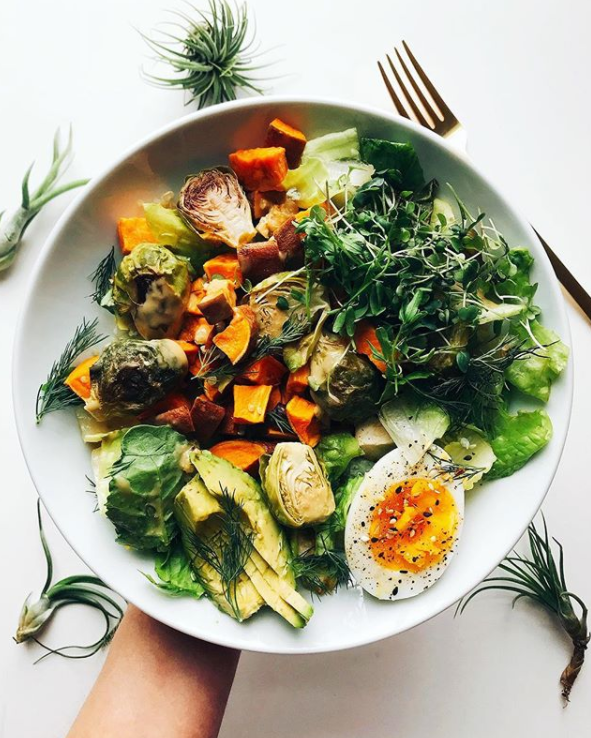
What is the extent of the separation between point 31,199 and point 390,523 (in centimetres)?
196

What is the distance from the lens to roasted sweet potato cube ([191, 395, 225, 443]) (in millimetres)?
2256

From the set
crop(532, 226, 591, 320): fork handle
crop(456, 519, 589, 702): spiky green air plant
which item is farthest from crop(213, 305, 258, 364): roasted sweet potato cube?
crop(456, 519, 589, 702): spiky green air plant

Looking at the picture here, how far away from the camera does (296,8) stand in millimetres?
2811

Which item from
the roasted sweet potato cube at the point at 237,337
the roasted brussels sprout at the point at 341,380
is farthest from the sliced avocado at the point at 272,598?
the roasted sweet potato cube at the point at 237,337

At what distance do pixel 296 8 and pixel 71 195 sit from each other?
123 centimetres

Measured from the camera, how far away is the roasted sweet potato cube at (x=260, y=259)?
2219 mm

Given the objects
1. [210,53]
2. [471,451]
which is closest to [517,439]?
[471,451]

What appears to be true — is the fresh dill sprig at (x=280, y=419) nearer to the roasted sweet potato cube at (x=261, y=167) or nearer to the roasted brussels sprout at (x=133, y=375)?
the roasted brussels sprout at (x=133, y=375)

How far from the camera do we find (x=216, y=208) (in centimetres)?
232

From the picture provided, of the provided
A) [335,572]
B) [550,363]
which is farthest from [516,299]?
[335,572]

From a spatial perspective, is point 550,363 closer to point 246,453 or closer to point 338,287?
point 338,287

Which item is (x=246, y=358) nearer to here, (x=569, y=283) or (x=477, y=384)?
(x=477, y=384)

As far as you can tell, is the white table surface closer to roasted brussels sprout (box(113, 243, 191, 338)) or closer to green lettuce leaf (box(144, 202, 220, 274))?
green lettuce leaf (box(144, 202, 220, 274))

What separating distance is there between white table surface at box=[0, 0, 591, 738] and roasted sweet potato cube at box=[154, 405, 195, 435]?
910 millimetres
